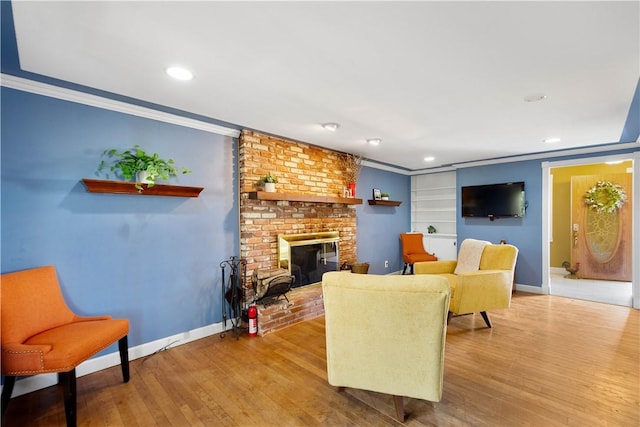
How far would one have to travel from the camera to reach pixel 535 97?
251 cm

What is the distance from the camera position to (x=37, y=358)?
170 cm

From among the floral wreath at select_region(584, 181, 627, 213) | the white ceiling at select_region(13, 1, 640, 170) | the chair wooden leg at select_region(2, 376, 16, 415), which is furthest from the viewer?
the floral wreath at select_region(584, 181, 627, 213)

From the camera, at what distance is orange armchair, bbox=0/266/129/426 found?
1703mm

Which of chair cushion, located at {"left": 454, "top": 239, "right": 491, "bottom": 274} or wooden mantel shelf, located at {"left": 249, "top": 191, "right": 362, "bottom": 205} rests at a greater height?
wooden mantel shelf, located at {"left": 249, "top": 191, "right": 362, "bottom": 205}

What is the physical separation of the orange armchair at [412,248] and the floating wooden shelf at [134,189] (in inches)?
163

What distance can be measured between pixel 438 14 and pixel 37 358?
9.69 ft

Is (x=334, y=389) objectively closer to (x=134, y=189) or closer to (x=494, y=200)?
(x=134, y=189)

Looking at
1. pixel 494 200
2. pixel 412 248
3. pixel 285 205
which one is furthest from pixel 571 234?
pixel 285 205

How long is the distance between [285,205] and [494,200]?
12.4ft

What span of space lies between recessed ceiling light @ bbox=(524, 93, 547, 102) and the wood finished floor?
7.56 feet

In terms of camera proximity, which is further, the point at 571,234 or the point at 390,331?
the point at 571,234

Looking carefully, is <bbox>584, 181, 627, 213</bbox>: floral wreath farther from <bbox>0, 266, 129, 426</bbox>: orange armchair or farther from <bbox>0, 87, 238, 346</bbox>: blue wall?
<bbox>0, 266, 129, 426</bbox>: orange armchair

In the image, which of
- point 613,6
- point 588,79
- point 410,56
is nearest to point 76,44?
point 410,56

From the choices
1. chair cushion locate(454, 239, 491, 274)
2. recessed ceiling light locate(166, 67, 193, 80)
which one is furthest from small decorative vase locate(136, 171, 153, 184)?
chair cushion locate(454, 239, 491, 274)
